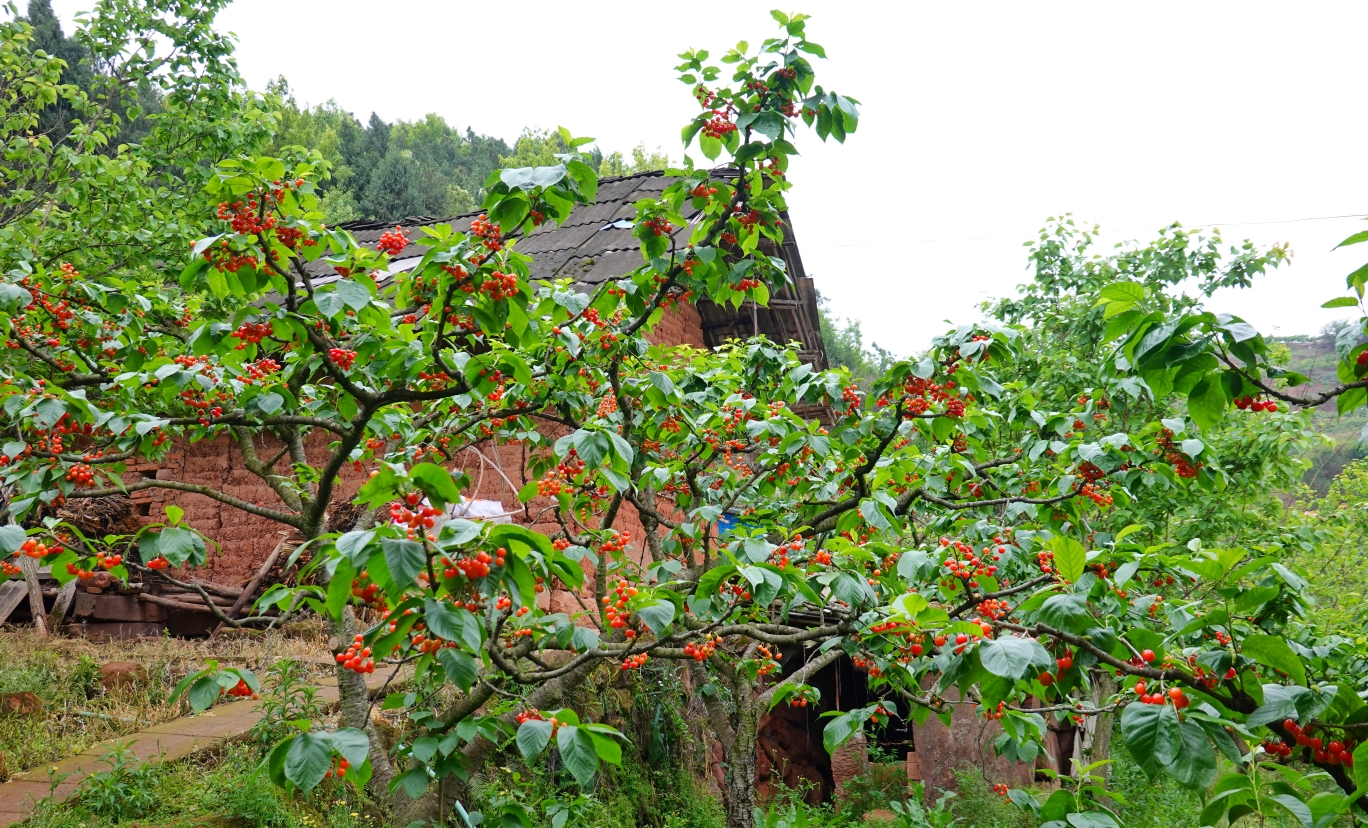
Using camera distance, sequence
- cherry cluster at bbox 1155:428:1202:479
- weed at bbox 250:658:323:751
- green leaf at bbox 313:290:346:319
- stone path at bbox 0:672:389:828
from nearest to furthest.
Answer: green leaf at bbox 313:290:346:319 < cherry cluster at bbox 1155:428:1202:479 < stone path at bbox 0:672:389:828 < weed at bbox 250:658:323:751

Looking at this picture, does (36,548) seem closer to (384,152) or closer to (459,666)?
Answer: (459,666)

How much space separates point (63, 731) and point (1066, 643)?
5388mm

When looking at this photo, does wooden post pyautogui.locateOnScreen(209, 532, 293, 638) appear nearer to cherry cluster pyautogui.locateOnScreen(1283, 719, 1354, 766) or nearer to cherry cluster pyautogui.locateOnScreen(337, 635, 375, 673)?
cherry cluster pyautogui.locateOnScreen(337, 635, 375, 673)

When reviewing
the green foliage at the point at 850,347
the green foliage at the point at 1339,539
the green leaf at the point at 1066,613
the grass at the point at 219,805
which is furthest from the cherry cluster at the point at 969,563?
the green foliage at the point at 850,347

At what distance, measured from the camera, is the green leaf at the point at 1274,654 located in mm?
1425

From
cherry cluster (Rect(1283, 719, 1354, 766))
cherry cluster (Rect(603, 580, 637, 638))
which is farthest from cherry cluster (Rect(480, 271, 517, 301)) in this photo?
cherry cluster (Rect(1283, 719, 1354, 766))

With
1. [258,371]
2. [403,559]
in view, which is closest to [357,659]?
[403,559]

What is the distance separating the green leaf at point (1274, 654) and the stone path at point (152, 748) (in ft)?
14.1

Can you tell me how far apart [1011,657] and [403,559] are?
3.45ft

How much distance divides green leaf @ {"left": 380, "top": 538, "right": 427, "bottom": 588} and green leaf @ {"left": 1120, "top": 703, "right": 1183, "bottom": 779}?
1.20m

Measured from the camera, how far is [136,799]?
373 centimetres

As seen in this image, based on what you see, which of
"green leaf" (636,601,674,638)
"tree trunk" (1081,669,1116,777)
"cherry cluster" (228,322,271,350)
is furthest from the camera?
"tree trunk" (1081,669,1116,777)

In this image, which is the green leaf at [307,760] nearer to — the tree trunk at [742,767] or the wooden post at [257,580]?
the tree trunk at [742,767]

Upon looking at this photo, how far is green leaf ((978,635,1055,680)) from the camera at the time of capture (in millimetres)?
1397
